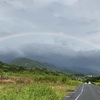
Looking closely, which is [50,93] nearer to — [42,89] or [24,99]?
[42,89]

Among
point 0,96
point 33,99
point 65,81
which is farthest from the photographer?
point 65,81

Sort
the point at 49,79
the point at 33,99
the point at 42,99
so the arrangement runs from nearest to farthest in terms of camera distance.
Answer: the point at 33,99, the point at 42,99, the point at 49,79

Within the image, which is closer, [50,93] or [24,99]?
[24,99]

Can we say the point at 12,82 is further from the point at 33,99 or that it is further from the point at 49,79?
the point at 49,79

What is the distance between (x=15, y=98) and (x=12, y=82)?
30456 mm

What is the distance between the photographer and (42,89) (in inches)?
1104

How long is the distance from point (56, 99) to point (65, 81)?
75336 millimetres

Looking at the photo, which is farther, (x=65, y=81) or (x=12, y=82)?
(x=65, y=81)

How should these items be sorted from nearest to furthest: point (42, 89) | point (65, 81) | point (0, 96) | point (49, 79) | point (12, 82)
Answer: point (0, 96) < point (42, 89) < point (12, 82) < point (49, 79) < point (65, 81)

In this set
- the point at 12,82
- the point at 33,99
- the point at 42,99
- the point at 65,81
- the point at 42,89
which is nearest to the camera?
the point at 33,99

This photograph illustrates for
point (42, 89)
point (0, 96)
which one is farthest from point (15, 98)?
point (42, 89)

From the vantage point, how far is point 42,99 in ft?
76.7

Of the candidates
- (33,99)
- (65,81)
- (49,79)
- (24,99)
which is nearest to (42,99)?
(33,99)

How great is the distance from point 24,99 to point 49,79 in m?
69.1
